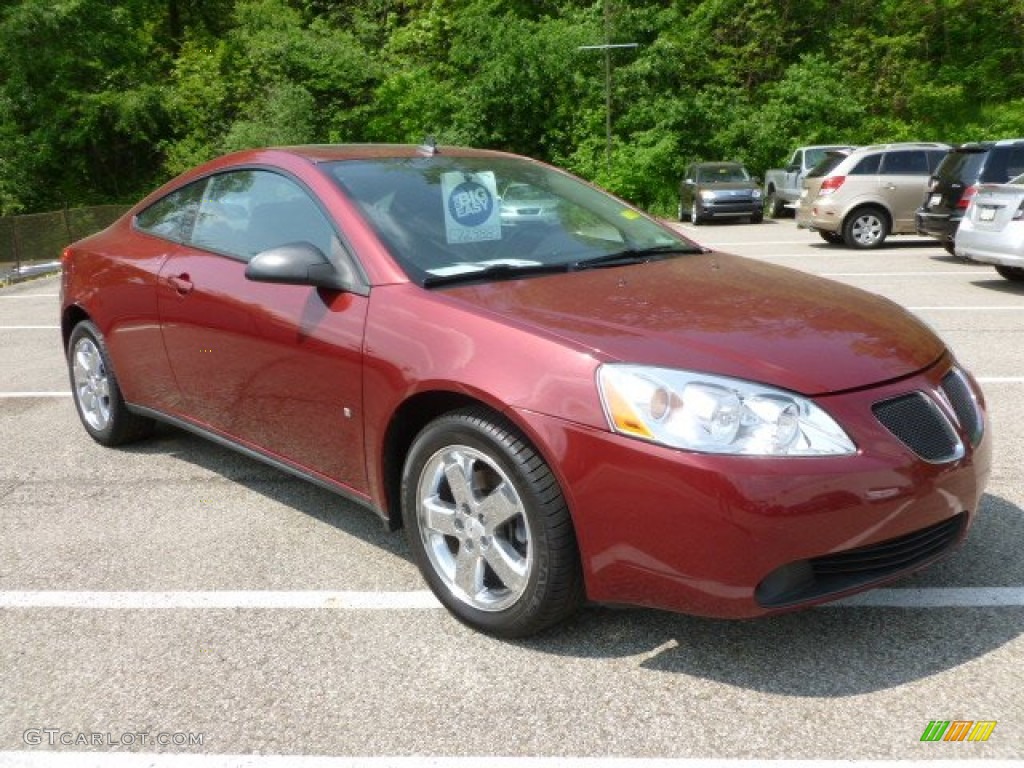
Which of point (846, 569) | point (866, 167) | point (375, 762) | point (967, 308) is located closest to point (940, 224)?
point (866, 167)

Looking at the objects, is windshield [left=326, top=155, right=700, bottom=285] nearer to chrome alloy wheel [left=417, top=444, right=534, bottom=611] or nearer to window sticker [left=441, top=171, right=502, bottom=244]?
window sticker [left=441, top=171, right=502, bottom=244]

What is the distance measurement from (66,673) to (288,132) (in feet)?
105

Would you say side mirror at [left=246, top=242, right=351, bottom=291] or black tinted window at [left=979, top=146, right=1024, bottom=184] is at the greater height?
side mirror at [left=246, top=242, right=351, bottom=291]

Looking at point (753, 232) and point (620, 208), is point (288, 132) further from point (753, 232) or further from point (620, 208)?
point (620, 208)

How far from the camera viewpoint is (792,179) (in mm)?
24203

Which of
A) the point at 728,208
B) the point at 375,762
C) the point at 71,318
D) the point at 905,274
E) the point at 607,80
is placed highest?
the point at 71,318

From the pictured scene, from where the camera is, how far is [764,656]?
2.91 m

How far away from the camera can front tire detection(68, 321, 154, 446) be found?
5109 mm

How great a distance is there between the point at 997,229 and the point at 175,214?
8.85 metres

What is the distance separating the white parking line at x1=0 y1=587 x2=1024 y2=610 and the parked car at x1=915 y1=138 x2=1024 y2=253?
1006cm

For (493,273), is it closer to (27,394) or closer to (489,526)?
(489,526)

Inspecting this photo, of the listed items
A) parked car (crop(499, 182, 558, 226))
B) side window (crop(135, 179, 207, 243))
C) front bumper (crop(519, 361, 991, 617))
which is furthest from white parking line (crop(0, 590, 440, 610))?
side window (crop(135, 179, 207, 243))

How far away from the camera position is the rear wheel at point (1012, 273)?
1099 centimetres

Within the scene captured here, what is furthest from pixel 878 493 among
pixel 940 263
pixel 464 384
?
pixel 940 263
